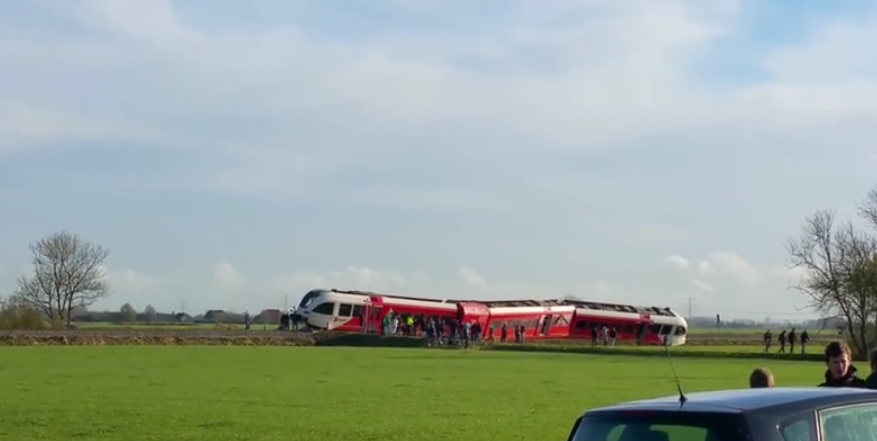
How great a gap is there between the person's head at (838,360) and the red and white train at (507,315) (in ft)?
258

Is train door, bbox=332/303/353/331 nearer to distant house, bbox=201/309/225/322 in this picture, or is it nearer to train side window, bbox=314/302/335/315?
train side window, bbox=314/302/335/315

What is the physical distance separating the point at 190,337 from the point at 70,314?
41.2m

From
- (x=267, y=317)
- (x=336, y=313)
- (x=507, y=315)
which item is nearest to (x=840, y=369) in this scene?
(x=336, y=313)

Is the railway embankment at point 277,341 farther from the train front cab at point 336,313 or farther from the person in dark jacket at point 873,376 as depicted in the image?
the person in dark jacket at point 873,376

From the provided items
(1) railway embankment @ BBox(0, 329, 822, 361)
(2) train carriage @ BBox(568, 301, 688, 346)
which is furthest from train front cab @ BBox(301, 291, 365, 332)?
(2) train carriage @ BBox(568, 301, 688, 346)

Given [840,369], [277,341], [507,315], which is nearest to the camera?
[840,369]

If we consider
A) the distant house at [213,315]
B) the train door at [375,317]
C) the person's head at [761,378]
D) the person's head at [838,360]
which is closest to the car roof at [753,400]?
the person's head at [761,378]

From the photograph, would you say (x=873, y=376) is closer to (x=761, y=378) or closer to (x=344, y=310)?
(x=761, y=378)

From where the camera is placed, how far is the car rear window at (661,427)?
7418 millimetres

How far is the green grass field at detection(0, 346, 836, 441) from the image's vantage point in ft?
67.9

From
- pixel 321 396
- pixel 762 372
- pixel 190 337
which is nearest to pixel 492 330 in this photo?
pixel 190 337

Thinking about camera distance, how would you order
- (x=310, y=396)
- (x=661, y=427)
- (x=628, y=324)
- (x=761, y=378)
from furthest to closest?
(x=628, y=324) → (x=310, y=396) → (x=761, y=378) → (x=661, y=427)

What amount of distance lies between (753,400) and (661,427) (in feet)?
2.07

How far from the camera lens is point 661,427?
7.73 metres
